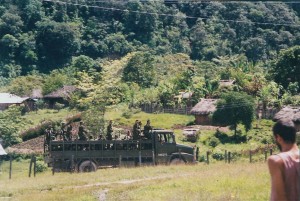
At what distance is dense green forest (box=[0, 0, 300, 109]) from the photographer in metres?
71.0

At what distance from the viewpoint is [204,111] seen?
47312 millimetres

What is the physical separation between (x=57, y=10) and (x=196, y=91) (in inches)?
2100

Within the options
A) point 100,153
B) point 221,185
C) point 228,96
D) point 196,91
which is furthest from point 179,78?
point 221,185

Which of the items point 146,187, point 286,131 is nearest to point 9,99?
point 146,187

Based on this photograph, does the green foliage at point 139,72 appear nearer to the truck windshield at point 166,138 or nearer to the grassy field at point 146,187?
the truck windshield at point 166,138

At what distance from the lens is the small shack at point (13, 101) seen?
59.6 metres

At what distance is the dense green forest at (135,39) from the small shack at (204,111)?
16.3 metres

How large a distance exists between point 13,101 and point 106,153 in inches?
1539

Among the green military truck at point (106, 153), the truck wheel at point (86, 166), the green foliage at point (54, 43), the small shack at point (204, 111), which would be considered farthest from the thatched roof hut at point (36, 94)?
the truck wheel at point (86, 166)

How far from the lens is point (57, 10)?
327ft

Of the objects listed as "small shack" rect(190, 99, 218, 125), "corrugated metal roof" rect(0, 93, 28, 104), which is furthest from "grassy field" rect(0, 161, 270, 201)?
"corrugated metal roof" rect(0, 93, 28, 104)

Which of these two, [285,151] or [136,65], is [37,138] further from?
[285,151]

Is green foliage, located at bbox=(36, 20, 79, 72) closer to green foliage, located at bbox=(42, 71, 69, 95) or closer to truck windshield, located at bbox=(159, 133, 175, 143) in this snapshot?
green foliage, located at bbox=(42, 71, 69, 95)

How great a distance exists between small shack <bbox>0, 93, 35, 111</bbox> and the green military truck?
37.1 meters
